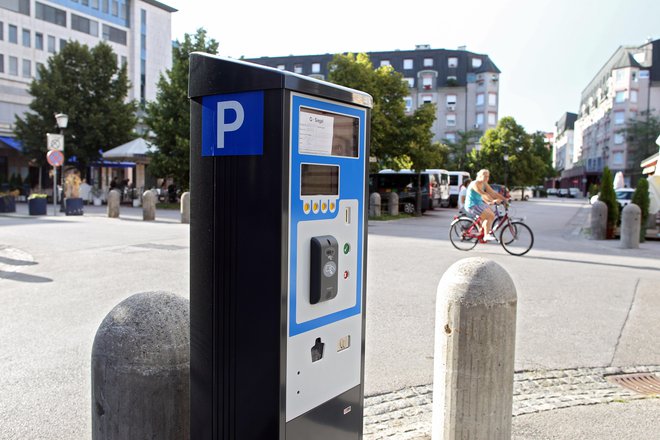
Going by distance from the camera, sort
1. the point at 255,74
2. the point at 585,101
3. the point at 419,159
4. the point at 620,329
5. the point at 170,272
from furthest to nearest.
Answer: the point at 585,101, the point at 419,159, the point at 170,272, the point at 620,329, the point at 255,74

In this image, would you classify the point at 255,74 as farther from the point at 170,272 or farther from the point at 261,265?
the point at 170,272

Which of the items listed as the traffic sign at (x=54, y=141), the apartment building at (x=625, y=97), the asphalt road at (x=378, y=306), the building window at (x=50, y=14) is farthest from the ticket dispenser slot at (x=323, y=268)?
the apartment building at (x=625, y=97)

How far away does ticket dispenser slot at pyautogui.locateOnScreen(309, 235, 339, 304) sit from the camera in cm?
242

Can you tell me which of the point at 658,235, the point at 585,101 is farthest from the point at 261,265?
the point at 585,101

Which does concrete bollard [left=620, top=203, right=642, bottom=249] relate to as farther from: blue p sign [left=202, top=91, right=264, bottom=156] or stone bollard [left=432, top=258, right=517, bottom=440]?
blue p sign [left=202, top=91, right=264, bottom=156]

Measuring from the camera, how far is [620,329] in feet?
20.9

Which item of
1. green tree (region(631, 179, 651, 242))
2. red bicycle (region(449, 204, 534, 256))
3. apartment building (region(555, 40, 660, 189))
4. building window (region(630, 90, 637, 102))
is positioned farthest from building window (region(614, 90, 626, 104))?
red bicycle (region(449, 204, 534, 256))

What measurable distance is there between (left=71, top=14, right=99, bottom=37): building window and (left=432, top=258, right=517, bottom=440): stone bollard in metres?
55.2

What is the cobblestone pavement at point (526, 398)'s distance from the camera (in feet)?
12.5

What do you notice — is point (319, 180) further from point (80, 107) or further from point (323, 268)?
point (80, 107)

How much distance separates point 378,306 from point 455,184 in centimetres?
3390

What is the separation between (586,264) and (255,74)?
34.2ft

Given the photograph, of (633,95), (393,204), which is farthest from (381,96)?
(633,95)

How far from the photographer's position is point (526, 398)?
14.4ft
